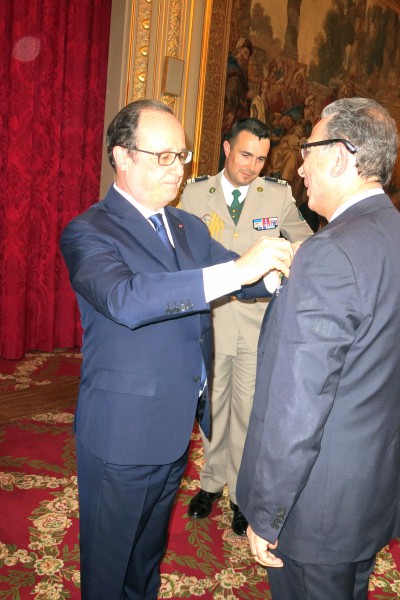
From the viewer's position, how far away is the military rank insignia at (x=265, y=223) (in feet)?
10.2

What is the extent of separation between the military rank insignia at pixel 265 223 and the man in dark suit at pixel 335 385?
5.01ft

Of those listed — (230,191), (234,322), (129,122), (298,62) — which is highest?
(298,62)

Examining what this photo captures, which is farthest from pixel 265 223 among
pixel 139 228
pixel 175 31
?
pixel 175 31

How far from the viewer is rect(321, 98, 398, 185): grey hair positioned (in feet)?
4.72

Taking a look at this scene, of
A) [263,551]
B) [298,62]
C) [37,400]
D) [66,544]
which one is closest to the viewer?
[263,551]

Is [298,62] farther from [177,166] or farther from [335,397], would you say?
[335,397]

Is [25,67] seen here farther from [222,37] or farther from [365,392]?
[365,392]

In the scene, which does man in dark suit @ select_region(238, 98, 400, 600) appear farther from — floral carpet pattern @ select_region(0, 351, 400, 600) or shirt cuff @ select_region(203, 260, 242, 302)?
floral carpet pattern @ select_region(0, 351, 400, 600)

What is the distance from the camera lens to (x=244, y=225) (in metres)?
3.13

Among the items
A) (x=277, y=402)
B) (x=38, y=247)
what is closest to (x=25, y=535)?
(x=277, y=402)

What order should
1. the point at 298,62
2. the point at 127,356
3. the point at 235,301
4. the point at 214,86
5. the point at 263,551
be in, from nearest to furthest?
the point at 263,551
the point at 127,356
the point at 235,301
the point at 214,86
the point at 298,62

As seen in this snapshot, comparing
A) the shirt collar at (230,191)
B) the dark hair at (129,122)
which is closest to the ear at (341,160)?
the dark hair at (129,122)

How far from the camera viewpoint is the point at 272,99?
22.8ft

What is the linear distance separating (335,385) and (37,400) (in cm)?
364
